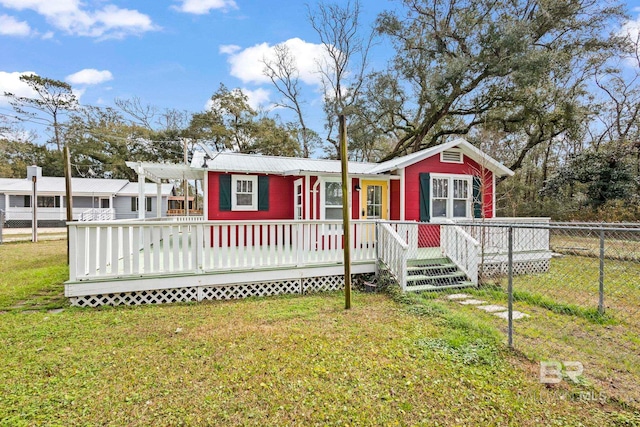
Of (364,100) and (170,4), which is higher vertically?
(170,4)

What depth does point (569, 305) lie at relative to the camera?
5.22m

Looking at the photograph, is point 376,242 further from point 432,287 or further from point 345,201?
→ point 345,201

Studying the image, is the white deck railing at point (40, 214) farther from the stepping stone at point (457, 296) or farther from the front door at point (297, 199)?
the stepping stone at point (457, 296)

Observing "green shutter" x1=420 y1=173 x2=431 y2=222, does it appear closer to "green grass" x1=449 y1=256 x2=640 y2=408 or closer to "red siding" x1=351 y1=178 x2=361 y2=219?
"red siding" x1=351 y1=178 x2=361 y2=219

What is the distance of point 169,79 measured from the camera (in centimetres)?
2258

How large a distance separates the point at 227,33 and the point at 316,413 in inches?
715

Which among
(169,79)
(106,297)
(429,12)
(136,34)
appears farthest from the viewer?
(169,79)

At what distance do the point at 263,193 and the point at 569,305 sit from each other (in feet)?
24.4

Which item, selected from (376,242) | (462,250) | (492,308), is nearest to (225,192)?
(376,242)

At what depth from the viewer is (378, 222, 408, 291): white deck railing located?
5.79m

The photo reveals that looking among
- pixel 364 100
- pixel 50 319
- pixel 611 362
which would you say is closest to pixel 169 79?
pixel 364 100

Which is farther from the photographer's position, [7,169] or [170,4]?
[7,169]

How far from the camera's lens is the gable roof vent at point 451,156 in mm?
9062

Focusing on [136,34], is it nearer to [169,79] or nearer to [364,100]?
[169,79]
